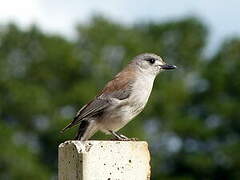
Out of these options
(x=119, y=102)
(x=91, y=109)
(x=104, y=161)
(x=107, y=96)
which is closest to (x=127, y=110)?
(x=119, y=102)

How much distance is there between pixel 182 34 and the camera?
200 ft

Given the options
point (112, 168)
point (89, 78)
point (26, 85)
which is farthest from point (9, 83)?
point (112, 168)

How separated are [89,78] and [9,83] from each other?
479 centimetres

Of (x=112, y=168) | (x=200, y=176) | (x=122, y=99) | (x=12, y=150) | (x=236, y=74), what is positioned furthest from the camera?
(x=236, y=74)

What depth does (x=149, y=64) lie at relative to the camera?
13250mm

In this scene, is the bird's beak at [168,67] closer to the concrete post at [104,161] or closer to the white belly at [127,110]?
the white belly at [127,110]

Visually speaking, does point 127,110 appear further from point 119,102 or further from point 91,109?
point 91,109

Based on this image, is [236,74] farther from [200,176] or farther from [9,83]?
[9,83]

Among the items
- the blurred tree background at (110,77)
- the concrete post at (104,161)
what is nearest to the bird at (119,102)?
the concrete post at (104,161)

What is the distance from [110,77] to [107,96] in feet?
130

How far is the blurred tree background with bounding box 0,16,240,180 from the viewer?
53594 mm

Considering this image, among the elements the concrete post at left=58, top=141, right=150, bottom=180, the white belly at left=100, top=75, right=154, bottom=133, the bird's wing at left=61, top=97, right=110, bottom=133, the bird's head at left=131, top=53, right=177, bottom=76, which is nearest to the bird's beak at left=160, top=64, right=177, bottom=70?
the bird's head at left=131, top=53, right=177, bottom=76

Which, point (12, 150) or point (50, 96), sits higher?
point (50, 96)

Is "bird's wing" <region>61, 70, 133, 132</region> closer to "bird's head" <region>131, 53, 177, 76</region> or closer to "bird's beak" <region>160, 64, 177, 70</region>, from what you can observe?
"bird's head" <region>131, 53, 177, 76</region>
